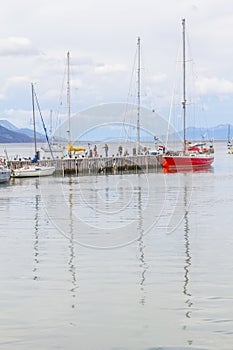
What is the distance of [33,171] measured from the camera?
3243 inches

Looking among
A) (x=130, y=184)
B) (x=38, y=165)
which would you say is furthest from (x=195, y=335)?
(x=38, y=165)

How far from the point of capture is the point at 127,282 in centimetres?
2097

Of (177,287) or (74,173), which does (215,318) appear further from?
(74,173)

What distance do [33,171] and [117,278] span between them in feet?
202

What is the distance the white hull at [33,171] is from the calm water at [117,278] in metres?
37.1

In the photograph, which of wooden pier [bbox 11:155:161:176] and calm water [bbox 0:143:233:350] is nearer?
calm water [bbox 0:143:233:350]

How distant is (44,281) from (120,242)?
8565 mm

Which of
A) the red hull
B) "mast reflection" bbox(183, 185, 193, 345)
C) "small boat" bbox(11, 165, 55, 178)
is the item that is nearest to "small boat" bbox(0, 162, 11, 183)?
"small boat" bbox(11, 165, 55, 178)

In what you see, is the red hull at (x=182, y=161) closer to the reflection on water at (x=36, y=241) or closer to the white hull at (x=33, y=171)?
the white hull at (x=33, y=171)

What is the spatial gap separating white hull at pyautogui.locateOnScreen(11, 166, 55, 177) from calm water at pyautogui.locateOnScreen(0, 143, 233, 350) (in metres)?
37.1

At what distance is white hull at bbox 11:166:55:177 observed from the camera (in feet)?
265

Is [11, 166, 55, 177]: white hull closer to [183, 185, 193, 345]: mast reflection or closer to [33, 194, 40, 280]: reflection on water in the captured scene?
[33, 194, 40, 280]: reflection on water

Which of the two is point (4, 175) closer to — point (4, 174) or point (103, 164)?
point (4, 174)

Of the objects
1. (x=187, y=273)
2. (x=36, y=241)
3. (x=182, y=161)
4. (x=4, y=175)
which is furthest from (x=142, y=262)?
(x=182, y=161)
